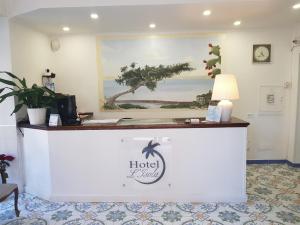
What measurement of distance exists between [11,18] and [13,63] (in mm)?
585

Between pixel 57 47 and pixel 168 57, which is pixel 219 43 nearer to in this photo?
pixel 168 57

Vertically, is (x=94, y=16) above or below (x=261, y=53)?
above

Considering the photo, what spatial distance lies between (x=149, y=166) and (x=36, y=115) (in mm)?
1661

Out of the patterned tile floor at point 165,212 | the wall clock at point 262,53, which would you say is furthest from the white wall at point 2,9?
the wall clock at point 262,53

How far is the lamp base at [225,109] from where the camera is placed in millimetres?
3005

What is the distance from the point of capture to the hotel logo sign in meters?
3.05

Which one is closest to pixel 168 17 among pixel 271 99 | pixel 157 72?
pixel 157 72

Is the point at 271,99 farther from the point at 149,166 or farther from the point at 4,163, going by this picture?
the point at 4,163

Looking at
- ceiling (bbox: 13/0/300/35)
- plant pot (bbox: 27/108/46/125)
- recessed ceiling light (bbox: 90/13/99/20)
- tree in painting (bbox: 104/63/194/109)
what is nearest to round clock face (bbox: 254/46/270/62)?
ceiling (bbox: 13/0/300/35)

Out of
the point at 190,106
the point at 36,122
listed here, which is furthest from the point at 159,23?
the point at 36,122

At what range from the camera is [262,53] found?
167 inches

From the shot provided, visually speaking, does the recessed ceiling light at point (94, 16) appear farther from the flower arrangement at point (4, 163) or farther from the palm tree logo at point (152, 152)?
the flower arrangement at point (4, 163)

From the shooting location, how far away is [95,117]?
14.6ft

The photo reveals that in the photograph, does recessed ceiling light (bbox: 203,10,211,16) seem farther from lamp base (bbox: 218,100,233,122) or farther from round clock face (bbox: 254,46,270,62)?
round clock face (bbox: 254,46,270,62)
